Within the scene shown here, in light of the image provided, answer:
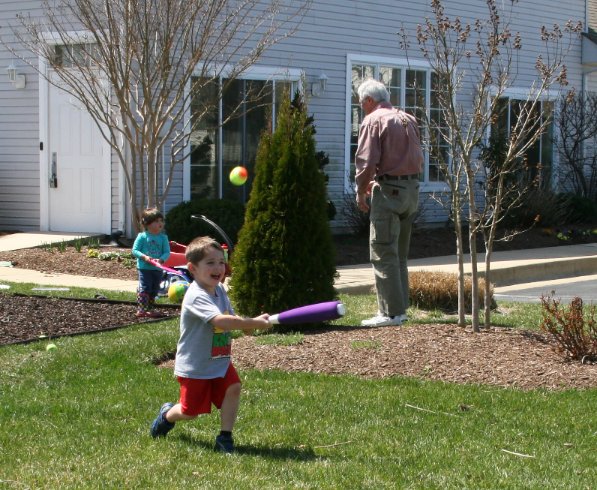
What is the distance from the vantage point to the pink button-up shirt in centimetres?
→ 848

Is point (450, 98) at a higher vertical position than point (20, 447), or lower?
higher

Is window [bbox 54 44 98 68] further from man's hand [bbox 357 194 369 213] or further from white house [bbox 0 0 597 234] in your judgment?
man's hand [bbox 357 194 369 213]

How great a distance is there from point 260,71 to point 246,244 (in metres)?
Answer: 8.09

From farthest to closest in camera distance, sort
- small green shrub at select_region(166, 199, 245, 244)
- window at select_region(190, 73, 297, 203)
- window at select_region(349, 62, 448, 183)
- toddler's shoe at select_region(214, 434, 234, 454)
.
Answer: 1. window at select_region(349, 62, 448, 183)
2. window at select_region(190, 73, 297, 203)
3. small green shrub at select_region(166, 199, 245, 244)
4. toddler's shoe at select_region(214, 434, 234, 454)

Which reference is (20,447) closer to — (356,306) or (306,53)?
(356,306)

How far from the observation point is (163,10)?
13.2 meters

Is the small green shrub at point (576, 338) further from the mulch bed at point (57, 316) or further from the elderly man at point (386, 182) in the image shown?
the mulch bed at point (57, 316)

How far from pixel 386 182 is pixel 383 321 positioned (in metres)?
1.08

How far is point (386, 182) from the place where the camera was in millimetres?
8617

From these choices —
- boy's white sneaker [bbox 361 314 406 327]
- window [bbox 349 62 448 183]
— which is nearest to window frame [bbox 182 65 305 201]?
window [bbox 349 62 448 183]

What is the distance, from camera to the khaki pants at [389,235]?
8.60 m

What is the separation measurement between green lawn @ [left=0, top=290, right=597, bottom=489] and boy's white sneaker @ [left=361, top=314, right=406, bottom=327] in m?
1.72

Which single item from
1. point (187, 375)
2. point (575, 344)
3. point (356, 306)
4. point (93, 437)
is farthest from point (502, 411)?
point (356, 306)

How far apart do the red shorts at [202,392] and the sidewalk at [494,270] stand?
602 centimetres
